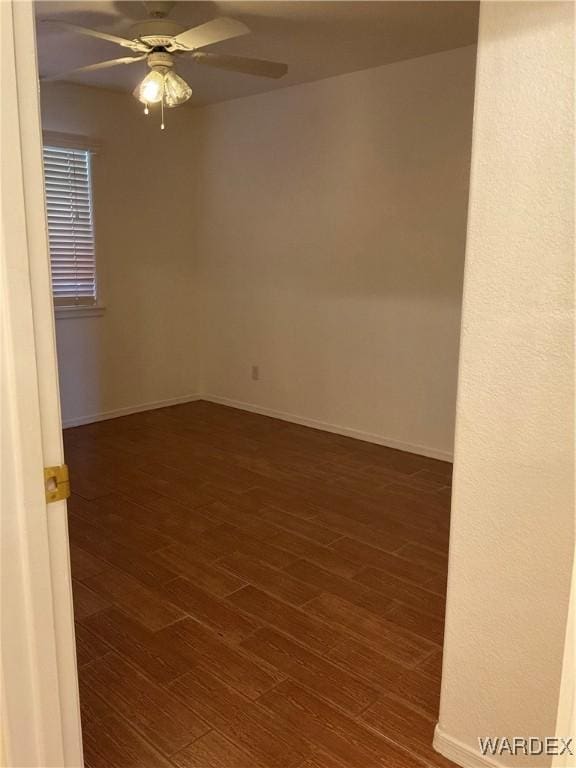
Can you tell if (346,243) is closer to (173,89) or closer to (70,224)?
(173,89)

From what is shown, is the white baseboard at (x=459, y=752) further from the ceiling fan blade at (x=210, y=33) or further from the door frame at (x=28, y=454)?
the ceiling fan blade at (x=210, y=33)

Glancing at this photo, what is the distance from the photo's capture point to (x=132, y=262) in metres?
5.20

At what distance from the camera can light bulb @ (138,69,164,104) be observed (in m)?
2.87

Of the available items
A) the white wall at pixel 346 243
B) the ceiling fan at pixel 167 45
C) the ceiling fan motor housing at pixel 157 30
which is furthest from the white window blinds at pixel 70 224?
the ceiling fan motor housing at pixel 157 30

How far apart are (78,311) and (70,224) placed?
65 centimetres

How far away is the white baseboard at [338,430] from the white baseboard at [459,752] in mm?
2502

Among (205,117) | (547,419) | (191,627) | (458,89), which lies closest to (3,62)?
(547,419)

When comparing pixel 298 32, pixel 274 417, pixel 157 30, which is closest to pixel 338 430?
pixel 274 417

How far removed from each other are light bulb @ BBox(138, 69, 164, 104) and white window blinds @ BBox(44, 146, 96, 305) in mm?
1970

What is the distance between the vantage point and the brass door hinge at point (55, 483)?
121 cm

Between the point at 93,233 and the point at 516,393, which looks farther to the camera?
the point at 93,233

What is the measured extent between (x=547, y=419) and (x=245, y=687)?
1.31 metres

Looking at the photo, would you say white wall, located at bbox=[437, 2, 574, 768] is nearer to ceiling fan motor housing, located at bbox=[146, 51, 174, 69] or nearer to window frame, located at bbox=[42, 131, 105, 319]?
ceiling fan motor housing, located at bbox=[146, 51, 174, 69]

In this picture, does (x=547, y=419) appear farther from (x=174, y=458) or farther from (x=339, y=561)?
(x=174, y=458)
